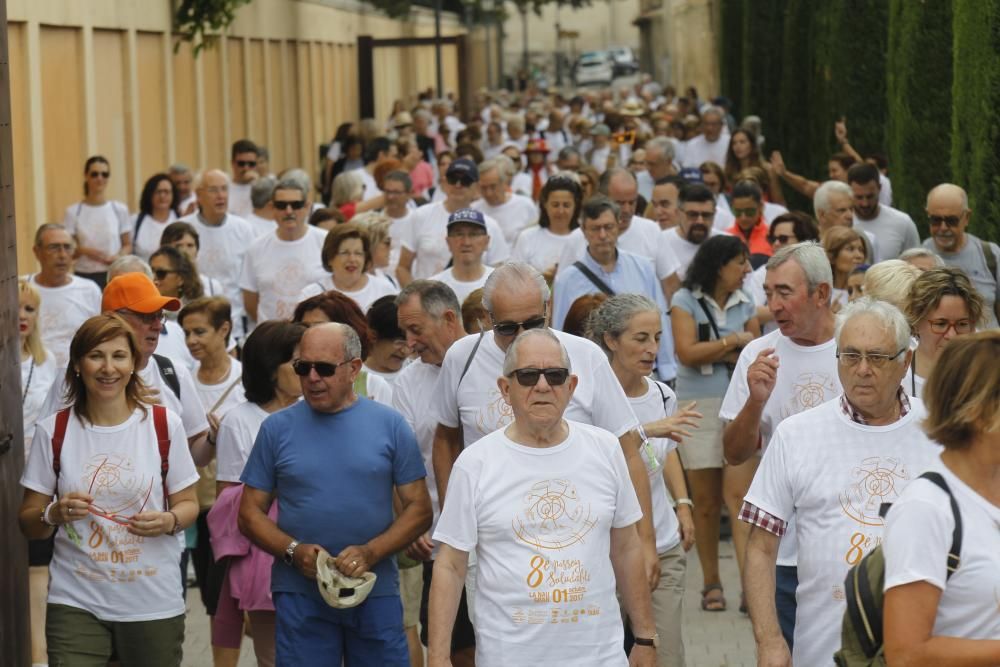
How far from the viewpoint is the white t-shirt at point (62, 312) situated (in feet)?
36.1

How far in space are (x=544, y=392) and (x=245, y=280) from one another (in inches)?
270

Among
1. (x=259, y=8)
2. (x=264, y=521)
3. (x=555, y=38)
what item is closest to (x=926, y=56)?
(x=264, y=521)

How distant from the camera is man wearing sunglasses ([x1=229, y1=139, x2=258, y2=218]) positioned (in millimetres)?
16984

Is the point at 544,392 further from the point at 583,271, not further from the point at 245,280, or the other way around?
the point at 245,280

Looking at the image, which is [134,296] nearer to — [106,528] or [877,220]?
[106,528]

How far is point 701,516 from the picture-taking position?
10.2 meters

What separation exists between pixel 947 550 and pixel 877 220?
842 cm

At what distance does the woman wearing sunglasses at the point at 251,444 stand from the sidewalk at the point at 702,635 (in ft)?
5.96

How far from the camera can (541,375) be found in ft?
19.1

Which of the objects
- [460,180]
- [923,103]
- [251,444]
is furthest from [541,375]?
[923,103]

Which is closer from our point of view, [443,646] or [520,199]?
[443,646]

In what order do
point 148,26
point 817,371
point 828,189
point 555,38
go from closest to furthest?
point 817,371, point 828,189, point 148,26, point 555,38

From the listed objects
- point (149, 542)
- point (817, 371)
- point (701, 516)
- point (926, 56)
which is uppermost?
point (926, 56)

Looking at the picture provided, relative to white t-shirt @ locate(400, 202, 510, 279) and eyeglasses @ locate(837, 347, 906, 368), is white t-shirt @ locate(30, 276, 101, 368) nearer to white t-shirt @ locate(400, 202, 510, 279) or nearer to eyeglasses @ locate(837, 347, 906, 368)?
white t-shirt @ locate(400, 202, 510, 279)
